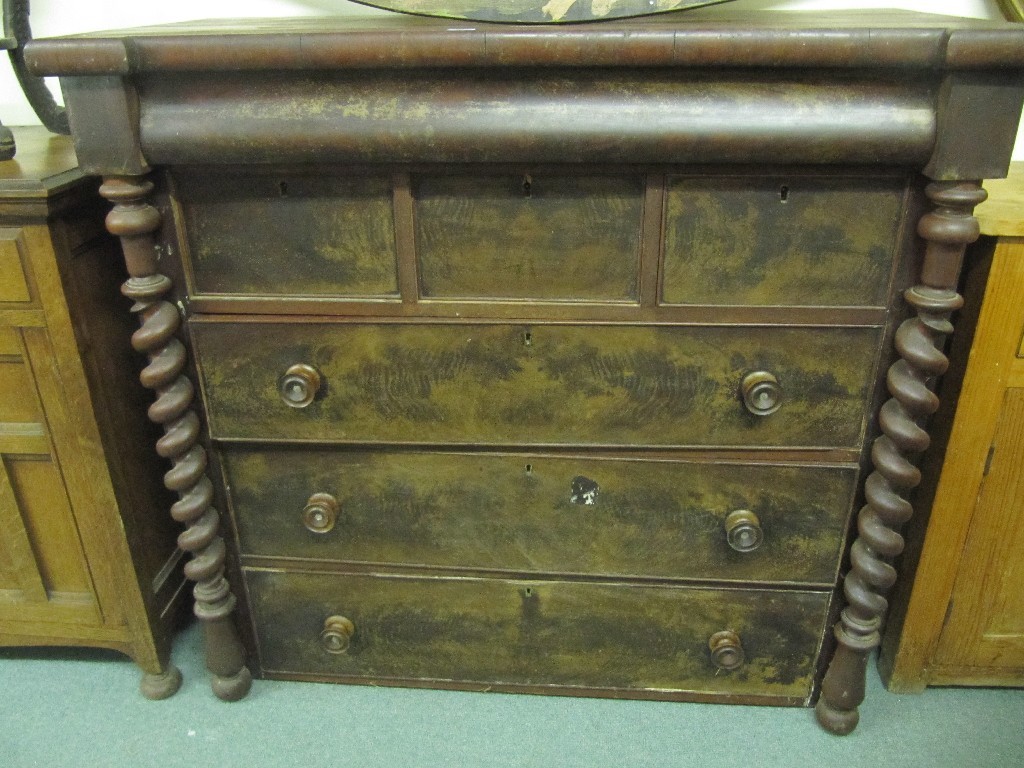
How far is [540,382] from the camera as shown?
1250 millimetres

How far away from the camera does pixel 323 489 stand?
1.38 m

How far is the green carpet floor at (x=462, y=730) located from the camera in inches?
56.6

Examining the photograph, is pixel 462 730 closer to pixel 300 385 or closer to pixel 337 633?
pixel 337 633

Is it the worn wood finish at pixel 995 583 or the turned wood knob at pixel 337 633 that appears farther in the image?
the turned wood knob at pixel 337 633

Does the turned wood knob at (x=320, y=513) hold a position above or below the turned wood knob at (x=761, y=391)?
below

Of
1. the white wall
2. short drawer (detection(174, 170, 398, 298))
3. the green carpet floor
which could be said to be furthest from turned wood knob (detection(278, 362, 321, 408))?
the white wall

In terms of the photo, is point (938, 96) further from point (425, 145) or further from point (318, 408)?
point (318, 408)

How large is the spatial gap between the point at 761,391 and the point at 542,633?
62 cm

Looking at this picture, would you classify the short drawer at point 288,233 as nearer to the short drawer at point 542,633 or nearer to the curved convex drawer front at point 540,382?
the curved convex drawer front at point 540,382

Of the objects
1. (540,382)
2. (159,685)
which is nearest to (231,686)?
(159,685)

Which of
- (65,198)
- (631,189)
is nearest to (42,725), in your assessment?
(65,198)

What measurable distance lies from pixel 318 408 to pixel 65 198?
514 millimetres

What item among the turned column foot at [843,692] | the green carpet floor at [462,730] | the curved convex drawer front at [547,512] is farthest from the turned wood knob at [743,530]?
the green carpet floor at [462,730]

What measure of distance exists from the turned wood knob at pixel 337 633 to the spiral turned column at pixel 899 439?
90 cm
